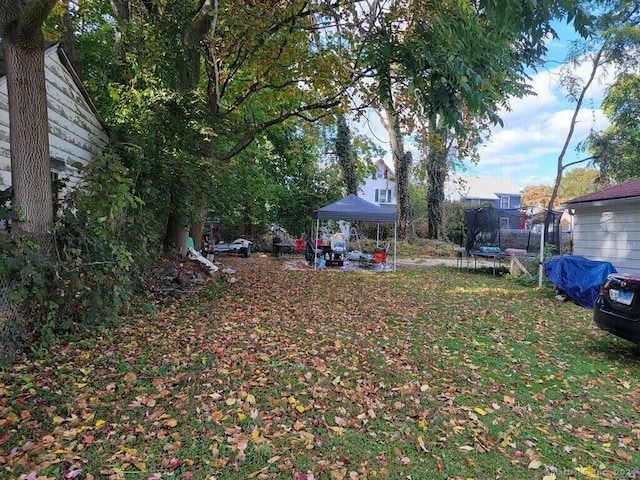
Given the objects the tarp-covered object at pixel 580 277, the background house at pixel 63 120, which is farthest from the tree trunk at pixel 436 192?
the background house at pixel 63 120

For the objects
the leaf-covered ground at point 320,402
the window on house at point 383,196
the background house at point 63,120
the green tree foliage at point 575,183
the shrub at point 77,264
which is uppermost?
the green tree foliage at point 575,183

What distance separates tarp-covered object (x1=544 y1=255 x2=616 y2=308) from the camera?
327 inches

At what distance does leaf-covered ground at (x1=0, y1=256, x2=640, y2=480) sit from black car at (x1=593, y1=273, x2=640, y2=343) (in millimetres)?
432

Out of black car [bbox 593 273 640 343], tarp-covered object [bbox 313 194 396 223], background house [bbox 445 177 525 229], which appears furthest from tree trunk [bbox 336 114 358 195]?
background house [bbox 445 177 525 229]

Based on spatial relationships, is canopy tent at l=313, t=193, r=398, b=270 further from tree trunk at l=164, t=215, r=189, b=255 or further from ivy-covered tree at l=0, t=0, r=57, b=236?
ivy-covered tree at l=0, t=0, r=57, b=236

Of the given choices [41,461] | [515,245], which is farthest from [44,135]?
[515,245]

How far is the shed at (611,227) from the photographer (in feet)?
29.6

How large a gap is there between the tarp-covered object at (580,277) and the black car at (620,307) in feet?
12.1

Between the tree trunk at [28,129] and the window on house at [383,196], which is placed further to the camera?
the window on house at [383,196]

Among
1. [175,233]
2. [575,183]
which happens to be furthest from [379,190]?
[575,183]

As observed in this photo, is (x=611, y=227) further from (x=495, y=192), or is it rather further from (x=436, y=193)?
(x=495, y=192)

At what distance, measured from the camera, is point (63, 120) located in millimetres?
6531

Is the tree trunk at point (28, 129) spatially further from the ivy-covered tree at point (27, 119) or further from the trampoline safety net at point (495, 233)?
the trampoline safety net at point (495, 233)

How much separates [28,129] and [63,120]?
2.58 metres
